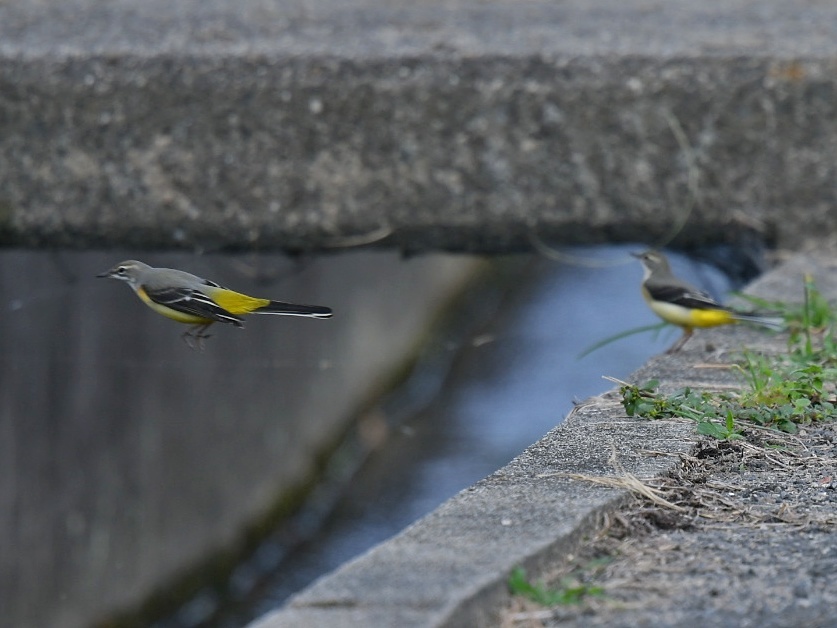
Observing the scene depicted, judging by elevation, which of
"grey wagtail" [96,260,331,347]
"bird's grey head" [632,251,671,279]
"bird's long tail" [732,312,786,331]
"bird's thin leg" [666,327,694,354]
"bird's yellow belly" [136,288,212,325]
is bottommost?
"bird's thin leg" [666,327,694,354]

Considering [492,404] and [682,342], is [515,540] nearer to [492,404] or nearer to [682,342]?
[682,342]

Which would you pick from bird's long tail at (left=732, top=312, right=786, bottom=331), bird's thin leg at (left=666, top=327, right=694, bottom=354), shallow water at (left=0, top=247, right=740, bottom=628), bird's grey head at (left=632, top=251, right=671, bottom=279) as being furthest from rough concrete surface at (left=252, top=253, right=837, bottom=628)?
shallow water at (left=0, top=247, right=740, bottom=628)

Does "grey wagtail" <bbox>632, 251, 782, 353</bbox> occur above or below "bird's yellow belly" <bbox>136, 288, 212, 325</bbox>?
below

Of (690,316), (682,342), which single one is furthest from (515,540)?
(690,316)

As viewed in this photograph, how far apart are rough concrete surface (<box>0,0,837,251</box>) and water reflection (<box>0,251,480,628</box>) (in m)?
0.44

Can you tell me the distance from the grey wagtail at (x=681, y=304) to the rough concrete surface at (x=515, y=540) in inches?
49.6

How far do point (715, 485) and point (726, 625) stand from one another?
78cm

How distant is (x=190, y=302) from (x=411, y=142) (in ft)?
9.87

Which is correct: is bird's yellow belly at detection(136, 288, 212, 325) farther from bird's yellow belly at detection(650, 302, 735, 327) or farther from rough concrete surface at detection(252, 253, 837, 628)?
bird's yellow belly at detection(650, 302, 735, 327)

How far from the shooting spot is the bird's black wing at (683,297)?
462cm

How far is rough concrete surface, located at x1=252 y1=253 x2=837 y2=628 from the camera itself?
2027mm

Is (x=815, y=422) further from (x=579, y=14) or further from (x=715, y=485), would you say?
(x=579, y=14)

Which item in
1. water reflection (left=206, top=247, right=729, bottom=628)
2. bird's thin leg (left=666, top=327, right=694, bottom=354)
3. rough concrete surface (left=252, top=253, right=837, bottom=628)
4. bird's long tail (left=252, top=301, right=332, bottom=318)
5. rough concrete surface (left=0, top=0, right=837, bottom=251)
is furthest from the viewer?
water reflection (left=206, top=247, right=729, bottom=628)

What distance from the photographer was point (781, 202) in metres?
5.68
